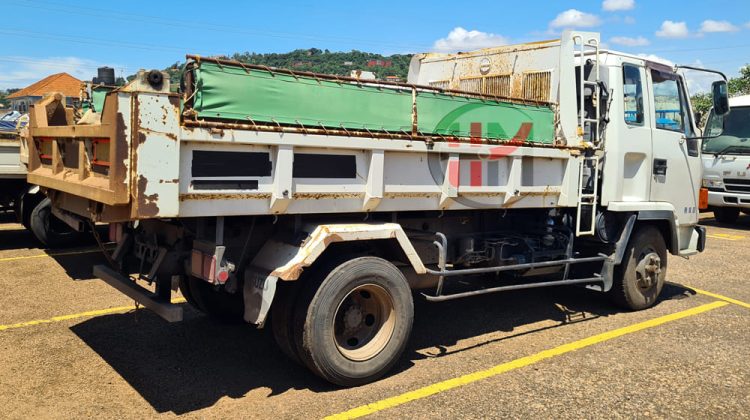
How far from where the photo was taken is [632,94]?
6020 millimetres

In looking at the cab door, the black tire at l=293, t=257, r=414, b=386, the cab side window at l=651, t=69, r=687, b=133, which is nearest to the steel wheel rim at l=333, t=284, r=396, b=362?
the black tire at l=293, t=257, r=414, b=386

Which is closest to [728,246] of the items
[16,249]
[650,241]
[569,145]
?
[650,241]

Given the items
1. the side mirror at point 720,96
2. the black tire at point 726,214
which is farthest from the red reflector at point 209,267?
the black tire at point 726,214

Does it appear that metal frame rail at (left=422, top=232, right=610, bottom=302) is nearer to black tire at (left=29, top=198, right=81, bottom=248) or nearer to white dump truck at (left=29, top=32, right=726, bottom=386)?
white dump truck at (left=29, top=32, right=726, bottom=386)

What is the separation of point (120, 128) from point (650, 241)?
5.49 m

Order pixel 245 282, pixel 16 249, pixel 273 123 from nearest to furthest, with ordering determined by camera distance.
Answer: pixel 273 123, pixel 245 282, pixel 16 249

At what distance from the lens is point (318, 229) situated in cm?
393

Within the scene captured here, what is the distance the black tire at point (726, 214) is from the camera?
14.8 m

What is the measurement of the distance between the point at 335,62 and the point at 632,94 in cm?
1428

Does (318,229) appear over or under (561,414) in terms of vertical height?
over

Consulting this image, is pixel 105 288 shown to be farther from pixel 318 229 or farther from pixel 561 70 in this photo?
pixel 561 70

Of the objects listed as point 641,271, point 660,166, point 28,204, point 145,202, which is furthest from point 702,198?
point 28,204

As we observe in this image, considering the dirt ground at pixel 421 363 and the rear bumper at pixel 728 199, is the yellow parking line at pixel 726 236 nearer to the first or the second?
the rear bumper at pixel 728 199

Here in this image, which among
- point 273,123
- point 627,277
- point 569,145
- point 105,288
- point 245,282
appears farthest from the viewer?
point 105,288
